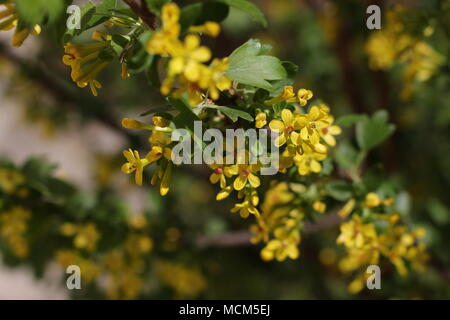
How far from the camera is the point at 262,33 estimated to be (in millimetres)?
2725

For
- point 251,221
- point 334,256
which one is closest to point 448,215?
point 334,256

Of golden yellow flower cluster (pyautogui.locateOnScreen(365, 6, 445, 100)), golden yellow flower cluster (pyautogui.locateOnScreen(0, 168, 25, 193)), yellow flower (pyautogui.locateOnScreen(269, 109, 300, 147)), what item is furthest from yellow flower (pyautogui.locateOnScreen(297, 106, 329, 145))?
golden yellow flower cluster (pyautogui.locateOnScreen(0, 168, 25, 193))

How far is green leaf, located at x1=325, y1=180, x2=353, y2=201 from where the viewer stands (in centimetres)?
99

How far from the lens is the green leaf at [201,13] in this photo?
→ 0.67 meters

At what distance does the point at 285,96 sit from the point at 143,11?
0.26 m

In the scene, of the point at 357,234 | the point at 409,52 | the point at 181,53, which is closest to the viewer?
the point at 181,53

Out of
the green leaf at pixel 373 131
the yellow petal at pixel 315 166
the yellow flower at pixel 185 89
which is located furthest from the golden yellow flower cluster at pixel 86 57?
the green leaf at pixel 373 131

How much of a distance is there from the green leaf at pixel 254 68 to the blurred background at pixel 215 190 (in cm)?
58

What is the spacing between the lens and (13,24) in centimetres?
72

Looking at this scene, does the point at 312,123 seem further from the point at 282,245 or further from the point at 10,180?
the point at 10,180

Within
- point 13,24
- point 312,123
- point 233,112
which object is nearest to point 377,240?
point 312,123

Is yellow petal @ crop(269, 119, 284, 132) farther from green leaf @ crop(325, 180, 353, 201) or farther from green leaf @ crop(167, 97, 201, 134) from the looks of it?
green leaf @ crop(325, 180, 353, 201)

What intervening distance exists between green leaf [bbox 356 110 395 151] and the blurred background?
209 millimetres
